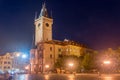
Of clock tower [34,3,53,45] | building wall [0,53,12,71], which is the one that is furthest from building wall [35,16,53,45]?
building wall [0,53,12,71]

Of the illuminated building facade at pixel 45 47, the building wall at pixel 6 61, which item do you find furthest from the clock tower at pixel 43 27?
the building wall at pixel 6 61

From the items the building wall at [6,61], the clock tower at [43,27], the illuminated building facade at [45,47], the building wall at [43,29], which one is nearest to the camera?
the illuminated building facade at [45,47]

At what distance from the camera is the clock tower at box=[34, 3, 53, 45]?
431 feet

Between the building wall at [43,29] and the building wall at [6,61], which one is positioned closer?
the building wall at [43,29]

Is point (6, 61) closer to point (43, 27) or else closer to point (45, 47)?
point (43, 27)

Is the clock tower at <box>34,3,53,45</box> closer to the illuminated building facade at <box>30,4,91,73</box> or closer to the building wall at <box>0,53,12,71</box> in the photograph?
the illuminated building facade at <box>30,4,91,73</box>

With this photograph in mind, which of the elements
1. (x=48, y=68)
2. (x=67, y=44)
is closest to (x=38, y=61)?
(x=48, y=68)

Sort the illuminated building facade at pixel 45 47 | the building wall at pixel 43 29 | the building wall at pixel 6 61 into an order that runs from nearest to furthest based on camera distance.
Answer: the illuminated building facade at pixel 45 47 < the building wall at pixel 43 29 < the building wall at pixel 6 61

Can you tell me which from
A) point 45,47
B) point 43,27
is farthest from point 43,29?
point 45,47

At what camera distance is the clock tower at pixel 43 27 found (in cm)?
13150

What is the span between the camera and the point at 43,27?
132 metres

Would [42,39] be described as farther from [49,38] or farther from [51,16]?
[51,16]

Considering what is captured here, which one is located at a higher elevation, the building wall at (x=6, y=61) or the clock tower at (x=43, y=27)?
the clock tower at (x=43, y=27)

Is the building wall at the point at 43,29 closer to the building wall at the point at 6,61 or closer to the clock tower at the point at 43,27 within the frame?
the clock tower at the point at 43,27
